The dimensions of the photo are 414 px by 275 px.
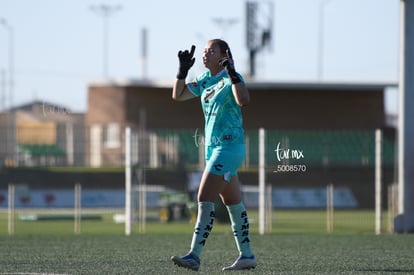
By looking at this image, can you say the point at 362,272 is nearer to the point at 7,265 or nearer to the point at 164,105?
the point at 7,265

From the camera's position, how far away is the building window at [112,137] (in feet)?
149

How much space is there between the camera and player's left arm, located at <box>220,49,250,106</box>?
9.57 metres

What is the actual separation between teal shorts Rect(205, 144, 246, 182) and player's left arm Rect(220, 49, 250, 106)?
0.45m

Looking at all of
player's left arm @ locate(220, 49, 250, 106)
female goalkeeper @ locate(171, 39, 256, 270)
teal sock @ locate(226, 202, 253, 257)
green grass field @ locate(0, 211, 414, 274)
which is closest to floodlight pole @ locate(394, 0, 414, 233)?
green grass field @ locate(0, 211, 414, 274)

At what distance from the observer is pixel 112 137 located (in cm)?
4900

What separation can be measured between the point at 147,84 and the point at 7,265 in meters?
48.4

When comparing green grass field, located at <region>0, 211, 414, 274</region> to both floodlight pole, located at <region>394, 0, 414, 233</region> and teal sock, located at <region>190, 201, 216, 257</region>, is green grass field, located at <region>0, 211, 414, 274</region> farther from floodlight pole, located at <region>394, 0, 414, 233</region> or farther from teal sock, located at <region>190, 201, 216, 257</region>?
floodlight pole, located at <region>394, 0, 414, 233</region>

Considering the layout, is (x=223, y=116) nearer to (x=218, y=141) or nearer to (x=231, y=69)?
(x=218, y=141)

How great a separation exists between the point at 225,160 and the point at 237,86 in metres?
0.66

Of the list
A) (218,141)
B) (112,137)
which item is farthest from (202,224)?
(112,137)

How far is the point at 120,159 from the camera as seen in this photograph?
44.7 meters

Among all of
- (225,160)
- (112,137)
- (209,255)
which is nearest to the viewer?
(225,160)

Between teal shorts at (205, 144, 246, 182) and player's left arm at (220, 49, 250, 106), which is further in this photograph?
teal shorts at (205, 144, 246, 182)

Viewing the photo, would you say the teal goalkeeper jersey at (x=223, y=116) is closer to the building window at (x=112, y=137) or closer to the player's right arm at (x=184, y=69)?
the player's right arm at (x=184, y=69)
